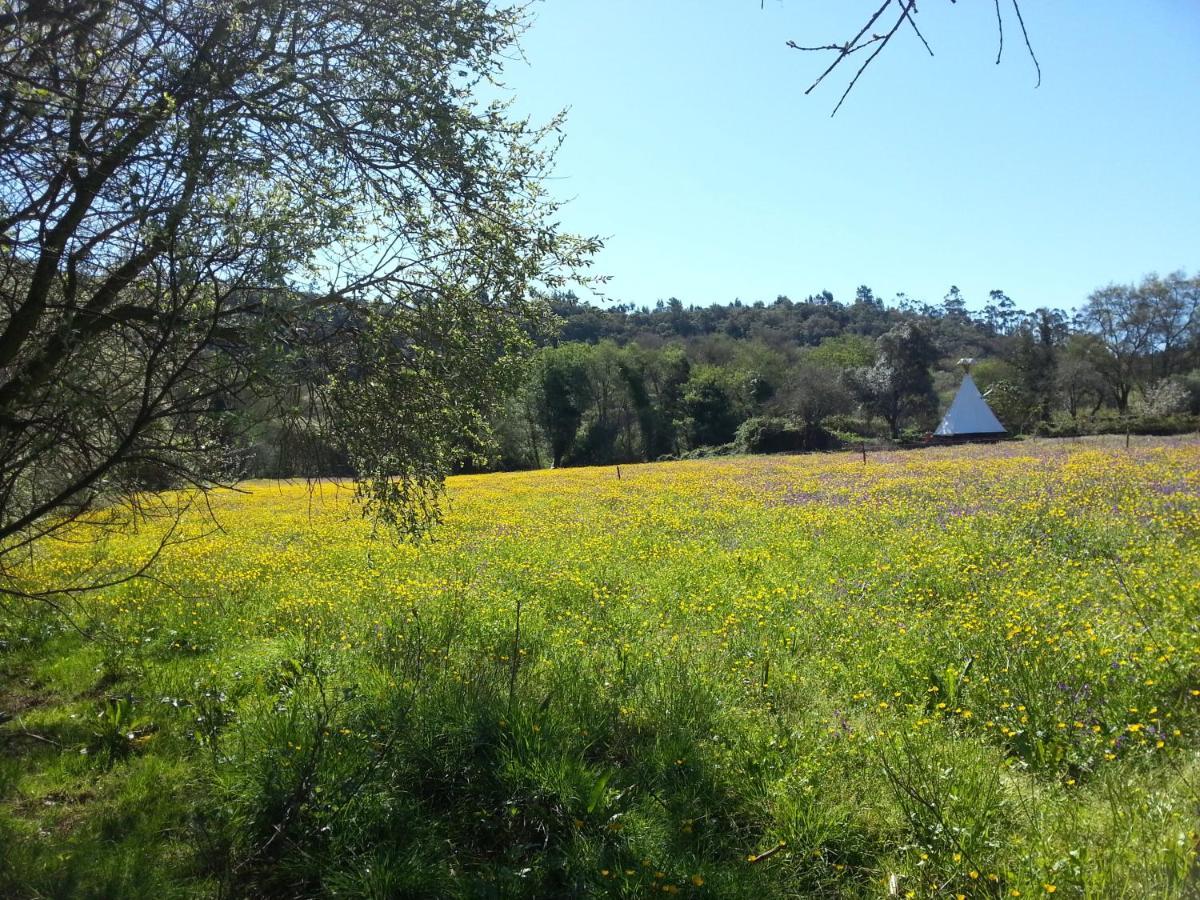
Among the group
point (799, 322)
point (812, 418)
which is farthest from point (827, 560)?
point (799, 322)

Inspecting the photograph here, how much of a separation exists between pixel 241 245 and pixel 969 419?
59.4 m

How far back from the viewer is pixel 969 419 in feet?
178

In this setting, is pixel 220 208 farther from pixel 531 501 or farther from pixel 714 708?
pixel 531 501

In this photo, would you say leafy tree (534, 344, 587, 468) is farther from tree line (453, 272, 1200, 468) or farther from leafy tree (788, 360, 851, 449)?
leafy tree (788, 360, 851, 449)

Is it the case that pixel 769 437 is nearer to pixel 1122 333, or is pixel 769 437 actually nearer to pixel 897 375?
pixel 897 375

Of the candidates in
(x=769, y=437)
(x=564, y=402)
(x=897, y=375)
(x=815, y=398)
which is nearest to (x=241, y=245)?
(x=769, y=437)

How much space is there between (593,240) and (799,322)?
149 metres

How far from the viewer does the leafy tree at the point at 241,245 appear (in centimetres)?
377

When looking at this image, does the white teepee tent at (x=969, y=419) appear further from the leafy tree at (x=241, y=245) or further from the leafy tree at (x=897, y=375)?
the leafy tree at (x=241, y=245)

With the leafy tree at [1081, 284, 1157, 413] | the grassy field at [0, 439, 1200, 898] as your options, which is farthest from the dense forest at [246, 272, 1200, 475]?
the grassy field at [0, 439, 1200, 898]

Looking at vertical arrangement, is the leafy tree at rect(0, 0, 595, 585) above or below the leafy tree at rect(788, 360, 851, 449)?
below

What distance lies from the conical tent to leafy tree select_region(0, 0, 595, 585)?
55100mm

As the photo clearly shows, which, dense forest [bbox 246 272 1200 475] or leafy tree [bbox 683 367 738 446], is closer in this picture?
dense forest [bbox 246 272 1200 475]

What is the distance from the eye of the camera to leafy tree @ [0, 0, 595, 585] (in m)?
3.77
